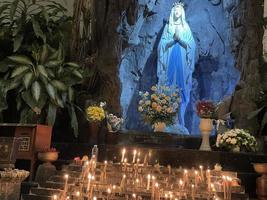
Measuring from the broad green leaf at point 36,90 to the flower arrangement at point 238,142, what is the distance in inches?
119

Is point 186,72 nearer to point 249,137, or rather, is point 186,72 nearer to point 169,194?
point 249,137

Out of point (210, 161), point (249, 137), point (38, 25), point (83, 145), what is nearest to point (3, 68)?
point (38, 25)

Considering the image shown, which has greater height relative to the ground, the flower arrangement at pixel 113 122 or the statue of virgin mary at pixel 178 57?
the statue of virgin mary at pixel 178 57

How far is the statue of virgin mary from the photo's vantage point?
9.70m

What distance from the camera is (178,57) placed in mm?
9781

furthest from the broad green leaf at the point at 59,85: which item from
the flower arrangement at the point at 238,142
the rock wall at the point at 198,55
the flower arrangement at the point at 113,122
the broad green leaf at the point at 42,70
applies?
the rock wall at the point at 198,55

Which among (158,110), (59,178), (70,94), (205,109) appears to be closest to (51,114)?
(70,94)

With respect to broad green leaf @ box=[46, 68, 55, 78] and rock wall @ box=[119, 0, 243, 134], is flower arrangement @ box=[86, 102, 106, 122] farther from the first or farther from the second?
rock wall @ box=[119, 0, 243, 134]

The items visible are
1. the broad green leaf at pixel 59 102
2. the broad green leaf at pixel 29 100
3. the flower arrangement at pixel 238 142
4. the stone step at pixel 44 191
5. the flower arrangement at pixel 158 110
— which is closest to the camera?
the stone step at pixel 44 191

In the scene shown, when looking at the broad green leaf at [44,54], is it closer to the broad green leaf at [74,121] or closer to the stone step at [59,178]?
the broad green leaf at [74,121]

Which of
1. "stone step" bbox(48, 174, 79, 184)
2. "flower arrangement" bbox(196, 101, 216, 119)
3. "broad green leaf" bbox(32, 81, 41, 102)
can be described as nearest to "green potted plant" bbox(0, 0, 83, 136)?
"broad green leaf" bbox(32, 81, 41, 102)

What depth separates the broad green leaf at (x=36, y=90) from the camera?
20.7 feet

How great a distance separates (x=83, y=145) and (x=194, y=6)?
608 centimetres

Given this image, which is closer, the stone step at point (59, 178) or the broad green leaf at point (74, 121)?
the stone step at point (59, 178)
